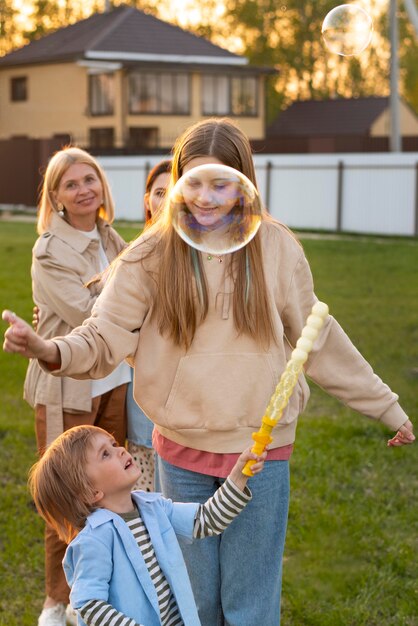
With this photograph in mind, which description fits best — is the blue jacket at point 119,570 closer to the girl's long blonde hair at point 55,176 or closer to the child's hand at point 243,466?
the child's hand at point 243,466

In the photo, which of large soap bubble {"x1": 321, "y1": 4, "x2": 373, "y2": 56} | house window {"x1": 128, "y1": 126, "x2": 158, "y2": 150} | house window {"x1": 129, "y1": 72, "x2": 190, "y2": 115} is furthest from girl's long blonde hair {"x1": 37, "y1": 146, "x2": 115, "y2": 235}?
house window {"x1": 129, "y1": 72, "x2": 190, "y2": 115}

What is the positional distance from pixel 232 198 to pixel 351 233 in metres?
19.1

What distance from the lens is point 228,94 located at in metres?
44.4

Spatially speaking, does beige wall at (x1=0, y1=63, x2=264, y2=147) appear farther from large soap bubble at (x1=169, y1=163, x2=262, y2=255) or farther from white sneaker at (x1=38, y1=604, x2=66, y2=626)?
large soap bubble at (x1=169, y1=163, x2=262, y2=255)

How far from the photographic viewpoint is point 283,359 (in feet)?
10.5

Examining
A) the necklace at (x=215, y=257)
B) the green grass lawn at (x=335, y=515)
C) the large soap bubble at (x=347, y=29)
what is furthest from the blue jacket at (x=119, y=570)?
the large soap bubble at (x=347, y=29)

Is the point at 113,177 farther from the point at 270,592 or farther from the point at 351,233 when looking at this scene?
the point at 270,592

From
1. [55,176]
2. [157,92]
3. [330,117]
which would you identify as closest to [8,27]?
[330,117]

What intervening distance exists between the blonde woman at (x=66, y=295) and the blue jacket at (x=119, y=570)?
56.6 inches

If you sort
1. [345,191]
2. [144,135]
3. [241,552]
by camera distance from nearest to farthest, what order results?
[241,552] < [345,191] < [144,135]

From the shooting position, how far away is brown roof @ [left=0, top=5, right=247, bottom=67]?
41.6 metres

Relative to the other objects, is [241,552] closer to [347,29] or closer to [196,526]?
[196,526]

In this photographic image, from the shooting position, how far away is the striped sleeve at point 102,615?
9.17 feet

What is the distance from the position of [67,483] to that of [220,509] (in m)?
0.43
